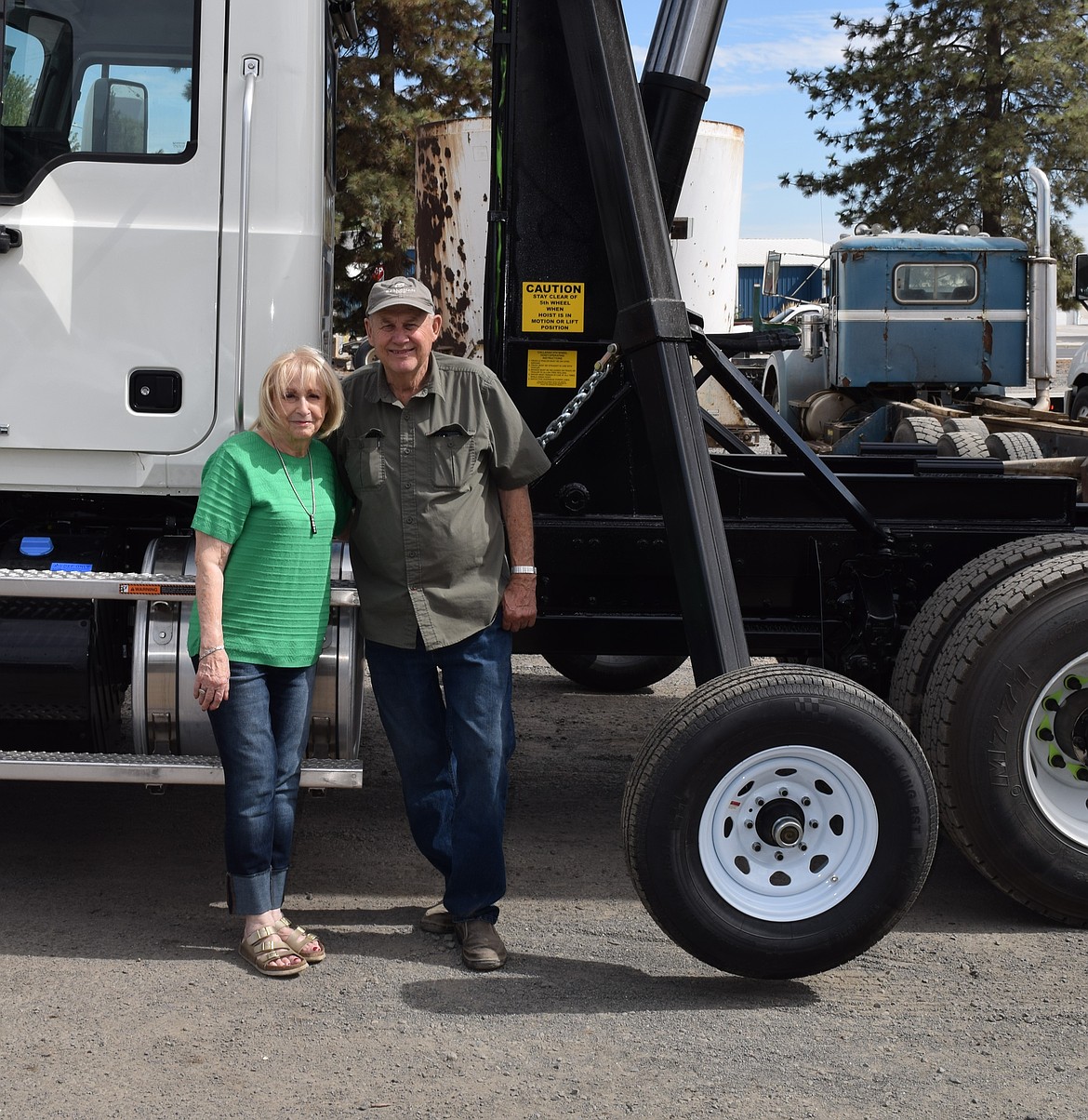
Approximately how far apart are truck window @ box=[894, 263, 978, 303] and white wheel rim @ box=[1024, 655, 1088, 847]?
340 inches

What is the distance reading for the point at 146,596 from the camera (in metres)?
3.81

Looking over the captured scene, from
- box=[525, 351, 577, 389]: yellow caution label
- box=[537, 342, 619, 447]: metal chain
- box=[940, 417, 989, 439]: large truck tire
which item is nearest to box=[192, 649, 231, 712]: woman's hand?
box=[537, 342, 619, 447]: metal chain

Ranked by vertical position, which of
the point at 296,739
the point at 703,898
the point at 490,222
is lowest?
the point at 703,898

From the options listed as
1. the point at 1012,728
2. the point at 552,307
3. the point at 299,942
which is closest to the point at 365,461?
the point at 552,307

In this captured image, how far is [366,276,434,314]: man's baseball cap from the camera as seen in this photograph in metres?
3.51

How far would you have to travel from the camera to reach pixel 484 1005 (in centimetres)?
346

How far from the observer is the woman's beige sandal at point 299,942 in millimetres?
3670

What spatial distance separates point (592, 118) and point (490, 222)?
52 cm

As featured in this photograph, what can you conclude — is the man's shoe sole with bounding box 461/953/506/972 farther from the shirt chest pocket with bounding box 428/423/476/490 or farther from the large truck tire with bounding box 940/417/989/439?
the large truck tire with bounding box 940/417/989/439

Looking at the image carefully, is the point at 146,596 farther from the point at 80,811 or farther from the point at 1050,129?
the point at 1050,129

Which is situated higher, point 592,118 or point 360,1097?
point 592,118

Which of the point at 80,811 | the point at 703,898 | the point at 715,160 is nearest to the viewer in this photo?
the point at 703,898

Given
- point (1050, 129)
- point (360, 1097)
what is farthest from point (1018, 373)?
point (1050, 129)

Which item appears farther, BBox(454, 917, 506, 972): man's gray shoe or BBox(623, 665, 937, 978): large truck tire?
BBox(454, 917, 506, 972): man's gray shoe
